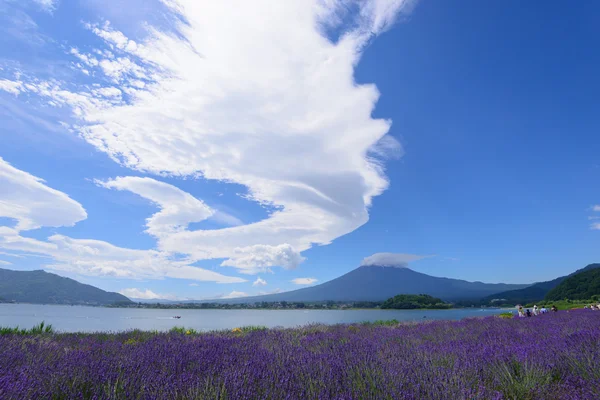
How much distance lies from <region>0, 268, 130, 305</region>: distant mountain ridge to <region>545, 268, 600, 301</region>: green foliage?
20012cm

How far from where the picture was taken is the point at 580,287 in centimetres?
5550

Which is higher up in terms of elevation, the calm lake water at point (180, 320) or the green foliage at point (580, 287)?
the green foliage at point (580, 287)

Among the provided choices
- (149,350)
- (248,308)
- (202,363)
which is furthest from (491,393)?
(248,308)

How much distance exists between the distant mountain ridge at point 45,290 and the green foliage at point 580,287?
657 ft

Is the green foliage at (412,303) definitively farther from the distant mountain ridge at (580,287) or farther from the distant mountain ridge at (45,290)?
the distant mountain ridge at (45,290)

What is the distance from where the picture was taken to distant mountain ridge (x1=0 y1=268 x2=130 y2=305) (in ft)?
557

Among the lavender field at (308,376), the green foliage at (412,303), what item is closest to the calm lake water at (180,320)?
the lavender field at (308,376)

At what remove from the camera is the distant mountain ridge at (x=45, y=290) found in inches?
6678

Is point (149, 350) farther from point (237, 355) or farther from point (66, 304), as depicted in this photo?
point (66, 304)

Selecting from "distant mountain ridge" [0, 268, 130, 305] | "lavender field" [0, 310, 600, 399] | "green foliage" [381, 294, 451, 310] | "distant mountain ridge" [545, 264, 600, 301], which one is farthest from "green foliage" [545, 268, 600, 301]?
"distant mountain ridge" [0, 268, 130, 305]

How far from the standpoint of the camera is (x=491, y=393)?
2.46 meters

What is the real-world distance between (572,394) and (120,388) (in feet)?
11.4

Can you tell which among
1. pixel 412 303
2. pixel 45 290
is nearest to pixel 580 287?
pixel 412 303

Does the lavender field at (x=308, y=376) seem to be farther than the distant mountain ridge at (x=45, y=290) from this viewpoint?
No
